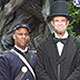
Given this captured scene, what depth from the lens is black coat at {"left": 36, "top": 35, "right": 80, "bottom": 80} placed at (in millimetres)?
2830

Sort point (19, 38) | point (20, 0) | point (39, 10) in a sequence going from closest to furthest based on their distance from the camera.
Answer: point (19, 38) < point (20, 0) < point (39, 10)

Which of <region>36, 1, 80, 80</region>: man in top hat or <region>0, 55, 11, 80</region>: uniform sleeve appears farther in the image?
<region>0, 55, 11, 80</region>: uniform sleeve

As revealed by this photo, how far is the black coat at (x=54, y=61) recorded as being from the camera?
2830mm

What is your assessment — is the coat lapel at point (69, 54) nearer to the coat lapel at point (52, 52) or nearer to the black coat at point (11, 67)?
the coat lapel at point (52, 52)

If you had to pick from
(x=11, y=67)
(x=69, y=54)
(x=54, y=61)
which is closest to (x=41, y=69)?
(x=54, y=61)

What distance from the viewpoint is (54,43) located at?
9.60 ft

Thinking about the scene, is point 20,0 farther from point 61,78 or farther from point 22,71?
point 61,78

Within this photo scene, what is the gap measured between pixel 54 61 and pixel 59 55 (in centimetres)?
9

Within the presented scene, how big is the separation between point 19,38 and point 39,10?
9.99ft

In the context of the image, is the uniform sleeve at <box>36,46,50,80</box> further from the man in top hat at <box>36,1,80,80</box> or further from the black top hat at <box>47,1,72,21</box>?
the black top hat at <box>47,1,72,21</box>

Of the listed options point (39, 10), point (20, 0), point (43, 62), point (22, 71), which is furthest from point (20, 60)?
point (39, 10)

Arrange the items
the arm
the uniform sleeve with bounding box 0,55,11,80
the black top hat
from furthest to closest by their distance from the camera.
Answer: the uniform sleeve with bounding box 0,55,11,80 → the black top hat → the arm

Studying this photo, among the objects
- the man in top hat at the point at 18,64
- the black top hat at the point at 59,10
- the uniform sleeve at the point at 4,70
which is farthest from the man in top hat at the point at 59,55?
the uniform sleeve at the point at 4,70

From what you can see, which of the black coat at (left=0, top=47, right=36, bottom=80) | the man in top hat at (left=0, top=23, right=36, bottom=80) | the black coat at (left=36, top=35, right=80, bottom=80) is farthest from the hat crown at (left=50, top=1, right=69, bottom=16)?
the black coat at (left=0, top=47, right=36, bottom=80)
